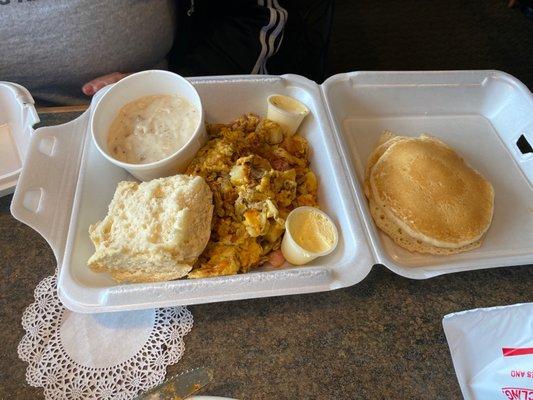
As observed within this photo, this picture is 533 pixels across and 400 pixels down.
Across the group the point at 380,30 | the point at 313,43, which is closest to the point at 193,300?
the point at 313,43

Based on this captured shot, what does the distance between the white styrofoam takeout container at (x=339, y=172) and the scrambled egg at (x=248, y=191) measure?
0.05 meters

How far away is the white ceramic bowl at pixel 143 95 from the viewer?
995mm

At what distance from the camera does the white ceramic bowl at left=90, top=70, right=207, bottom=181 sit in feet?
3.26

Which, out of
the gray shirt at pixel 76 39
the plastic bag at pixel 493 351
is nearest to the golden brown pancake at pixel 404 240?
the plastic bag at pixel 493 351

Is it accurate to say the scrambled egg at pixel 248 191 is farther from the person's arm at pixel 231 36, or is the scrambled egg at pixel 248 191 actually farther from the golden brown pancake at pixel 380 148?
the person's arm at pixel 231 36

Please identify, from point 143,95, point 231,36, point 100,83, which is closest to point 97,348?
point 143,95

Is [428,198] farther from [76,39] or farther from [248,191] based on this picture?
[76,39]

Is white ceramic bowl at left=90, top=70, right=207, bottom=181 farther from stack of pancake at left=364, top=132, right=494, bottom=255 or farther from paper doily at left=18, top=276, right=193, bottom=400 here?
stack of pancake at left=364, top=132, right=494, bottom=255

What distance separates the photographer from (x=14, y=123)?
1244 millimetres

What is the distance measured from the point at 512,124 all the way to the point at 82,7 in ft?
5.18

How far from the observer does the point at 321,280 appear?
0.90 metres

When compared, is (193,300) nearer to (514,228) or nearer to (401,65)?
(514,228)

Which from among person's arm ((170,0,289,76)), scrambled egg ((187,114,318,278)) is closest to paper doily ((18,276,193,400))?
scrambled egg ((187,114,318,278))

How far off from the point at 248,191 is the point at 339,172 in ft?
0.89
